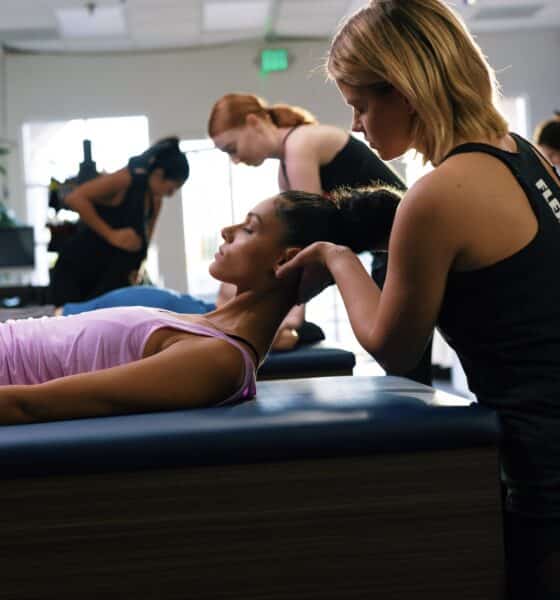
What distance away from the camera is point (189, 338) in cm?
144

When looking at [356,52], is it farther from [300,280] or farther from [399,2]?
[300,280]

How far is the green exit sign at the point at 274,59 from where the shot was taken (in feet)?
28.2

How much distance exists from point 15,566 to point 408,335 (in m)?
0.60

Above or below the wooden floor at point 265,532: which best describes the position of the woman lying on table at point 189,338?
above

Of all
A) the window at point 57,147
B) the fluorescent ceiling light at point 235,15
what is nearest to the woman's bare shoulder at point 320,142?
the fluorescent ceiling light at point 235,15

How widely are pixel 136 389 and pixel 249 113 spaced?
63.9 inches

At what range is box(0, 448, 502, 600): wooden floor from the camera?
45.3 inches

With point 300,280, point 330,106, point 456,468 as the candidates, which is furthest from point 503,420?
point 330,106

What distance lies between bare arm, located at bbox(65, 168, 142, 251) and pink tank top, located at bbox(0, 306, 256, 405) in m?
1.99

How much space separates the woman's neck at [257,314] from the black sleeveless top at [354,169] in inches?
40.2

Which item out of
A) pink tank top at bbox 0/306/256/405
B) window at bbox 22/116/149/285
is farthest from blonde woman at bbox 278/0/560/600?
window at bbox 22/116/149/285

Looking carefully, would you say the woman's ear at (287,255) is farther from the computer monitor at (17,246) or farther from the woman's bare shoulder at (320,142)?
the computer monitor at (17,246)

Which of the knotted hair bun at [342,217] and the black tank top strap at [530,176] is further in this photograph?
the knotted hair bun at [342,217]

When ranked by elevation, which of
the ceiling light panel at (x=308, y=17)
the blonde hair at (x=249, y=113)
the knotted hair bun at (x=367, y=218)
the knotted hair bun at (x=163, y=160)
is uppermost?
the ceiling light panel at (x=308, y=17)
